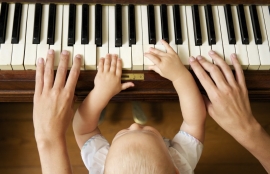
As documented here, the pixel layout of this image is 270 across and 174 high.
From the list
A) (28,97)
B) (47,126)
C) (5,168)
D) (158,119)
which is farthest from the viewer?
(158,119)

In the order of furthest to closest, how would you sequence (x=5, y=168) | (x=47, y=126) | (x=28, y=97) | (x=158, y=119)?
(x=158, y=119), (x=5, y=168), (x=28, y=97), (x=47, y=126)

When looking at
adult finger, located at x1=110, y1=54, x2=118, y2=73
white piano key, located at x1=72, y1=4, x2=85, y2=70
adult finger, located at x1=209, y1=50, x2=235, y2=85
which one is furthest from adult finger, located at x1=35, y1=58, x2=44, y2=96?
adult finger, located at x1=209, y1=50, x2=235, y2=85

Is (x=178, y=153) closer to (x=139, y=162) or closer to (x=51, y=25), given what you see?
(x=139, y=162)

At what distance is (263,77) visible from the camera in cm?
110

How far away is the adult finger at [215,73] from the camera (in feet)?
3.50

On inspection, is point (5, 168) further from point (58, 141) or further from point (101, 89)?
point (101, 89)

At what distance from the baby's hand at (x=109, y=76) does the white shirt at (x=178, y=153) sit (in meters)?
0.21

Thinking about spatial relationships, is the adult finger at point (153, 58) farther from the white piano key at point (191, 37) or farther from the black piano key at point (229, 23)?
the black piano key at point (229, 23)

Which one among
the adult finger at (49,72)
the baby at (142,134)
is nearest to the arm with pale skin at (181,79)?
the baby at (142,134)

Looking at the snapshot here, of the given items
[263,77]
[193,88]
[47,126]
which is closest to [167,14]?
[193,88]

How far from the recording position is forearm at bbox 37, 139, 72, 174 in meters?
1.01

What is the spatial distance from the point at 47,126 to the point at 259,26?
2.65 feet

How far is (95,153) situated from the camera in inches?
45.4

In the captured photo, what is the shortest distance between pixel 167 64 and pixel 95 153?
41 centimetres
